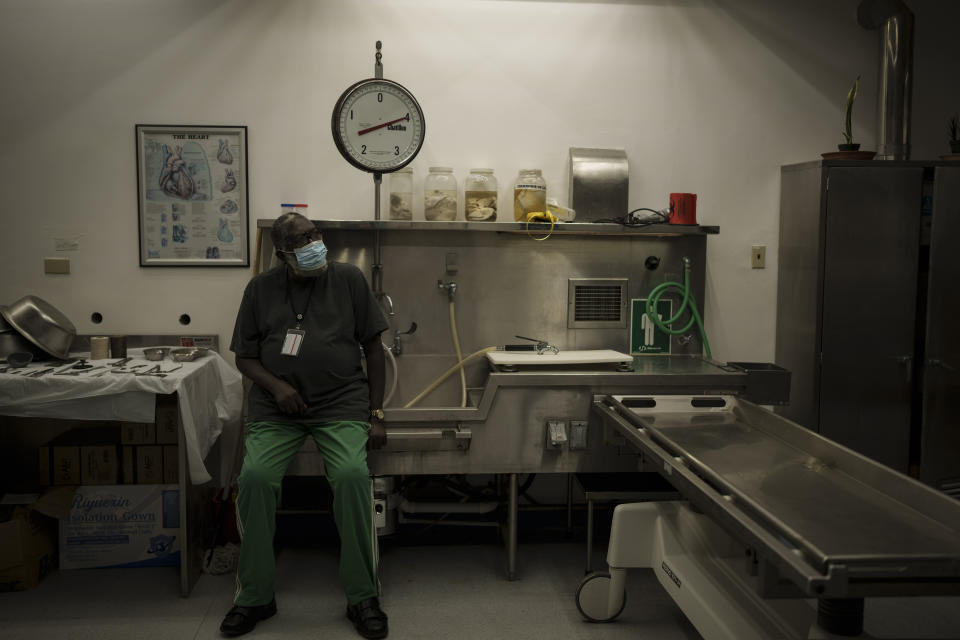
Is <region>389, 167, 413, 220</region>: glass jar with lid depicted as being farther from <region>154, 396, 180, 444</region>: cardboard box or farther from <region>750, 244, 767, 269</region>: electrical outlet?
<region>750, 244, 767, 269</region>: electrical outlet

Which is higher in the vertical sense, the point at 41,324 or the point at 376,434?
the point at 41,324

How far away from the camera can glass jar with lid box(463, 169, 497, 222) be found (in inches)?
124

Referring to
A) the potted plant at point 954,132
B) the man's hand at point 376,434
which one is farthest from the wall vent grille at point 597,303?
the potted plant at point 954,132

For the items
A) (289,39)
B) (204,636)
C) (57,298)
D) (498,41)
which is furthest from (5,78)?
(204,636)

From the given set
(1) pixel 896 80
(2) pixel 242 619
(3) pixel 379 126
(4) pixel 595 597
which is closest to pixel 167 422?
(2) pixel 242 619

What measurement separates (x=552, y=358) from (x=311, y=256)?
104 cm

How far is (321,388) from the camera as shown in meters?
2.55

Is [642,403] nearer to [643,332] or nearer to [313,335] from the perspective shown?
[643,332]

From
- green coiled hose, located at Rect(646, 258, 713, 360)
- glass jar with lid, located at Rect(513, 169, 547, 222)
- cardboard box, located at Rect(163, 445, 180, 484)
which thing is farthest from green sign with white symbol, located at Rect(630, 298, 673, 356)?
cardboard box, located at Rect(163, 445, 180, 484)

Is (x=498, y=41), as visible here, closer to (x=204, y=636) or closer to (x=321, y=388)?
(x=321, y=388)

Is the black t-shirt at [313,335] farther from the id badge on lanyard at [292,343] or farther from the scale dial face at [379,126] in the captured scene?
the scale dial face at [379,126]

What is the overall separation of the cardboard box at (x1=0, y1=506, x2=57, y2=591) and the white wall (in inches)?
35.0

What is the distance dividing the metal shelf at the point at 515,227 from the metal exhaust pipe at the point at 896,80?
0.91 meters

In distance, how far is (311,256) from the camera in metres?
2.47
